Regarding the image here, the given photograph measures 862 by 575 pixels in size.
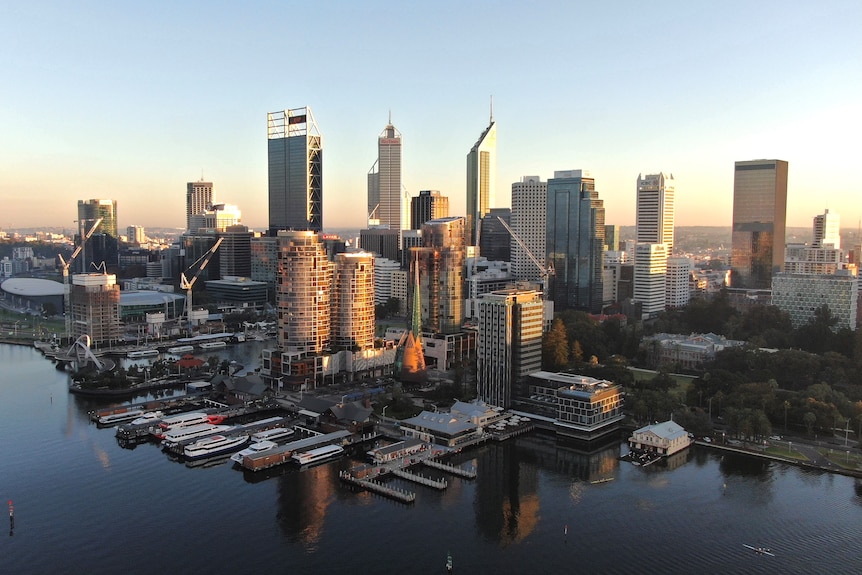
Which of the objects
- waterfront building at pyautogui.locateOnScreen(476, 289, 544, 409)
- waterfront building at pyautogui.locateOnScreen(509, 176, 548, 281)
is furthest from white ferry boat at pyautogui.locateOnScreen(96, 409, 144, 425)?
waterfront building at pyautogui.locateOnScreen(509, 176, 548, 281)

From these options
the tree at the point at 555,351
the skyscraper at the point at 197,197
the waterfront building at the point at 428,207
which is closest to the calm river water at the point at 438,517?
the tree at the point at 555,351

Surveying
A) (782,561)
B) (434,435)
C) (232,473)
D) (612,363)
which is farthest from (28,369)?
(782,561)

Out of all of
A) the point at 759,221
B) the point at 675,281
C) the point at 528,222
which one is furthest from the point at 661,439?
the point at 759,221

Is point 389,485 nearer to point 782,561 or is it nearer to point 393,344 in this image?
point 782,561

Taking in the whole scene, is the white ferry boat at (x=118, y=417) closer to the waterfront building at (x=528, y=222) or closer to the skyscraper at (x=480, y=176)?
the waterfront building at (x=528, y=222)

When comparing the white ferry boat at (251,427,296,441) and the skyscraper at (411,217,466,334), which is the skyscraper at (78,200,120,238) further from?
the white ferry boat at (251,427,296,441)
